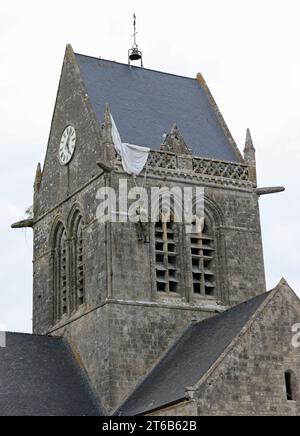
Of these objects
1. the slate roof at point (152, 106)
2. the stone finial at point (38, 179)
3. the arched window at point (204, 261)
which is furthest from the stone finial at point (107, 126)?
the stone finial at point (38, 179)

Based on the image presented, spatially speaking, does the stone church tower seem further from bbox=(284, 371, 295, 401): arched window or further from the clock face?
bbox=(284, 371, 295, 401): arched window

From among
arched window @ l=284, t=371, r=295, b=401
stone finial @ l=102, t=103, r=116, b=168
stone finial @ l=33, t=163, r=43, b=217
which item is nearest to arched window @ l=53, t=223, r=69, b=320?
stone finial @ l=33, t=163, r=43, b=217

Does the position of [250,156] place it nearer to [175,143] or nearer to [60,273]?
[175,143]

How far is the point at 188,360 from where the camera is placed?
34.2 m

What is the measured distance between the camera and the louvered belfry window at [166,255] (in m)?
37.8

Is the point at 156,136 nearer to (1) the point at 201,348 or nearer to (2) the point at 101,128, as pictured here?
(2) the point at 101,128

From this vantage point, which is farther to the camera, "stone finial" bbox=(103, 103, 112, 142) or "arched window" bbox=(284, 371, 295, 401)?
"stone finial" bbox=(103, 103, 112, 142)

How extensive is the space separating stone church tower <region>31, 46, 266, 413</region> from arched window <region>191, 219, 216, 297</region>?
34 mm

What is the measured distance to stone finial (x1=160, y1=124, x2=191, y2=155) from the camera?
39469 mm

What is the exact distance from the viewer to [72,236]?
3997 centimetres

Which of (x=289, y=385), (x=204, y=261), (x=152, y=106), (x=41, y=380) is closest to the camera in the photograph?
(x=289, y=385)

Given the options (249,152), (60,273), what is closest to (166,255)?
(60,273)

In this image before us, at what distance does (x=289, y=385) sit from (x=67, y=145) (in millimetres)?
13279
